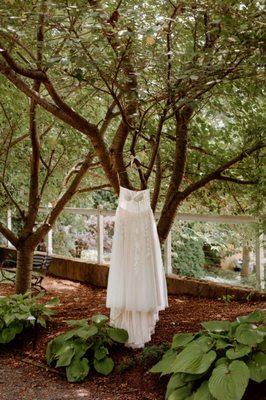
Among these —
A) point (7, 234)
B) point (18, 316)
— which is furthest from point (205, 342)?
point (7, 234)

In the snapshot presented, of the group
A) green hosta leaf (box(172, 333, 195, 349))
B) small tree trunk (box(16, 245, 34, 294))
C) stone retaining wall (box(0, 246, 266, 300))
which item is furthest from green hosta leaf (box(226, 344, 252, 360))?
small tree trunk (box(16, 245, 34, 294))

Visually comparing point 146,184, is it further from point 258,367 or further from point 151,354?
point 258,367

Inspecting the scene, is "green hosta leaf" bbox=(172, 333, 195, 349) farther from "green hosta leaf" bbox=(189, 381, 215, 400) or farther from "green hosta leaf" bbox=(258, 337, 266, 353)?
"green hosta leaf" bbox=(258, 337, 266, 353)

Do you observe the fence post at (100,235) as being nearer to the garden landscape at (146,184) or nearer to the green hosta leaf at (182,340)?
the garden landscape at (146,184)

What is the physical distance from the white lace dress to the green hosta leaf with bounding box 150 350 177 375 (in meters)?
0.67

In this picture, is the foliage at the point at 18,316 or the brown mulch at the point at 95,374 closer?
the brown mulch at the point at 95,374

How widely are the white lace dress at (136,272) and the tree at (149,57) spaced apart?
42 cm

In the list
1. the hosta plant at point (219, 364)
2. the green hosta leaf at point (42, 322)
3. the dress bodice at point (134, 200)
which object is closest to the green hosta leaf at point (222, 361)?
the hosta plant at point (219, 364)

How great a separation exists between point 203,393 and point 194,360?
0.26 meters

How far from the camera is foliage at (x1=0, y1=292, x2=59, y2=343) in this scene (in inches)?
223

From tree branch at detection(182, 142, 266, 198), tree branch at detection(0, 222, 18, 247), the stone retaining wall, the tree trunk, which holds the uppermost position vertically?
tree branch at detection(182, 142, 266, 198)

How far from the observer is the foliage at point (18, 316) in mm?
5656

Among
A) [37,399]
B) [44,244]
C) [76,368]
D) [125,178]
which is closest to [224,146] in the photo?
[125,178]

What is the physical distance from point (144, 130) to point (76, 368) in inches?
114
